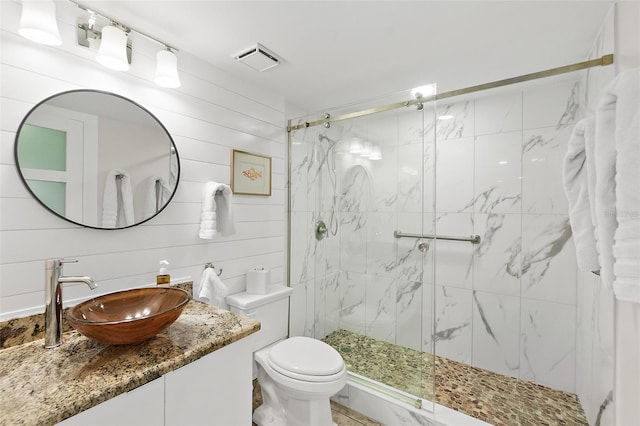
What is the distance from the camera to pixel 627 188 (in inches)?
30.4

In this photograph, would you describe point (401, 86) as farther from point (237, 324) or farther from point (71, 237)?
point (71, 237)

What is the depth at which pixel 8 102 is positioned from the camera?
1.15 m

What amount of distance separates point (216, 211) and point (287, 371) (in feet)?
3.51

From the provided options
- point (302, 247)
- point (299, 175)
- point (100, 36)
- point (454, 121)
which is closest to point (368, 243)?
point (302, 247)

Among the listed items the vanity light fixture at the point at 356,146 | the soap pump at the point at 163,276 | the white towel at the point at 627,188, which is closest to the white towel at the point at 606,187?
the white towel at the point at 627,188

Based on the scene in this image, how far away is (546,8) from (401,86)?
990 mm

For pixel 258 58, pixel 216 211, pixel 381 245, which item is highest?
pixel 258 58

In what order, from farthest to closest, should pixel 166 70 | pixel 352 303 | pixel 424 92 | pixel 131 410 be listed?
pixel 352 303 < pixel 424 92 < pixel 166 70 < pixel 131 410

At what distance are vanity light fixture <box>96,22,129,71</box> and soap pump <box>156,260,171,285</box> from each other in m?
1.00

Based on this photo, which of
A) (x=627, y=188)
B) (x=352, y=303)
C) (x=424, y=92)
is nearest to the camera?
(x=627, y=188)

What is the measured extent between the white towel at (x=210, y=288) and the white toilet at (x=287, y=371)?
0.52ft

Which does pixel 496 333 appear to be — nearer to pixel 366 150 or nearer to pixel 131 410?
pixel 366 150

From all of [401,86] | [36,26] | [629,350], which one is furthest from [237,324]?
[401,86]

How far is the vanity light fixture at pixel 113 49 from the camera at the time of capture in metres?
1.30
